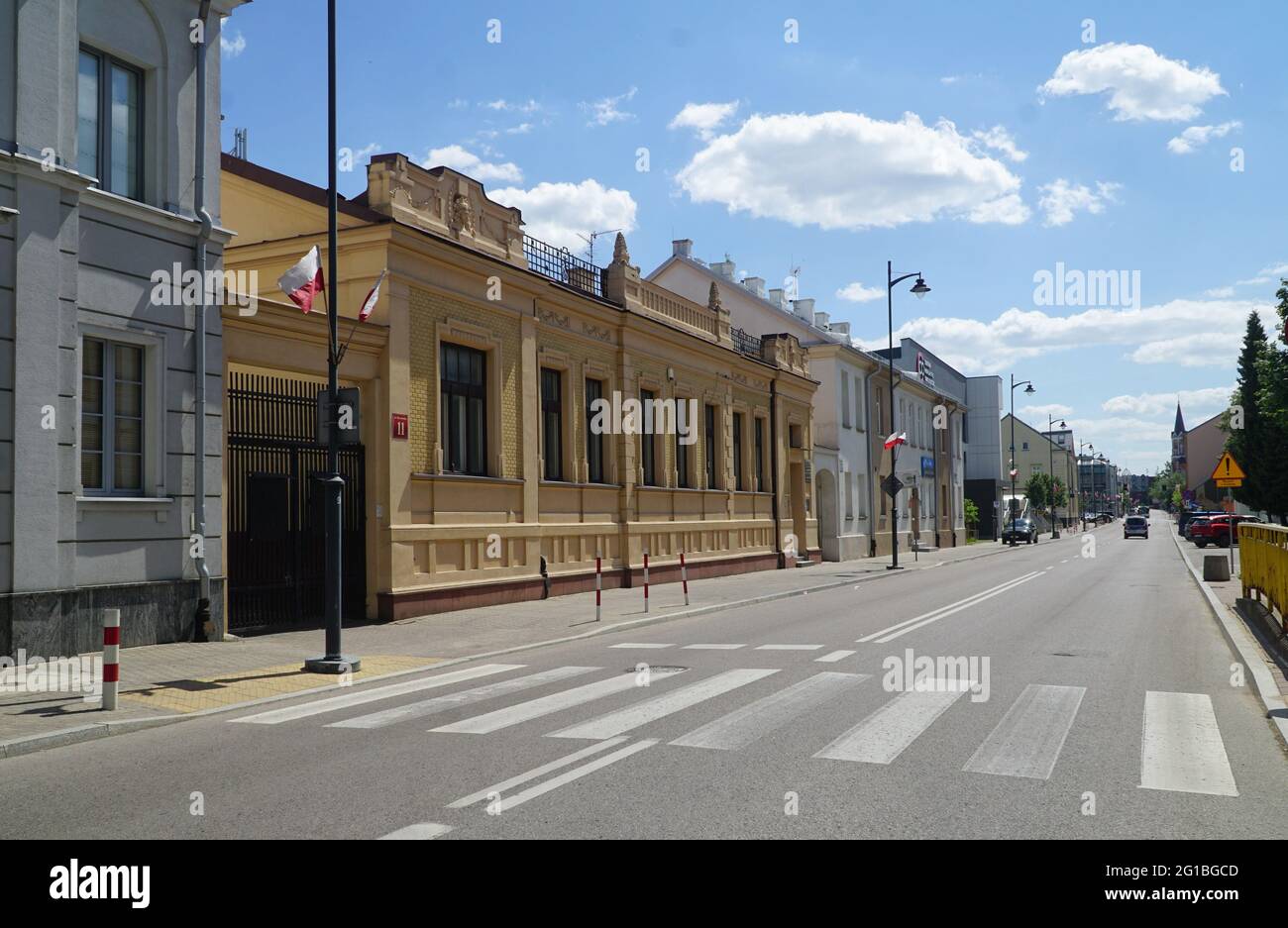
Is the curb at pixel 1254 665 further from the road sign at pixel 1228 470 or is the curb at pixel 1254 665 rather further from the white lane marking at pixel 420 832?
the road sign at pixel 1228 470

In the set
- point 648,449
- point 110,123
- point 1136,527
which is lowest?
point 1136,527

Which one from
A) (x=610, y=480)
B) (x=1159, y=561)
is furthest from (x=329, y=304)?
(x=1159, y=561)

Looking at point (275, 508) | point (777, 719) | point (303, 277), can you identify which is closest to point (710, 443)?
point (275, 508)

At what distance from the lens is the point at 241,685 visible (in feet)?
35.8

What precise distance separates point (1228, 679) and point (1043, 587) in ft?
47.1

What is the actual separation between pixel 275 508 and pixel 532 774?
1067cm

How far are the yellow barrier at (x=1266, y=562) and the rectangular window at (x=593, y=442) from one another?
1370 centimetres

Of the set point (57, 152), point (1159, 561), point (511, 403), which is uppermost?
point (57, 152)

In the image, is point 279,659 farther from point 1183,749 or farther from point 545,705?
point 1183,749

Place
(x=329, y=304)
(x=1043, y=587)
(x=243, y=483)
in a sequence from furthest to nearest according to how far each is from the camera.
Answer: (x=1043, y=587) < (x=243, y=483) < (x=329, y=304)

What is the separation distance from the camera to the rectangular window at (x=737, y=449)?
3353cm

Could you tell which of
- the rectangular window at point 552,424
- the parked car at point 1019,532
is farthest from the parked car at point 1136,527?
the rectangular window at point 552,424
